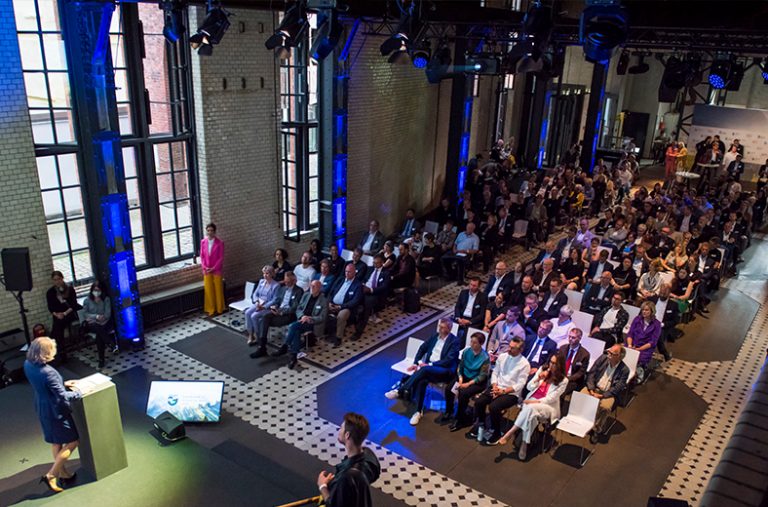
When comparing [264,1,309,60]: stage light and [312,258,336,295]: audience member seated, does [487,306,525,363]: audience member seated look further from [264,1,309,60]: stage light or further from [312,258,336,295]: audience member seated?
[264,1,309,60]: stage light

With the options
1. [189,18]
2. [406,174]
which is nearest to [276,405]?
[189,18]

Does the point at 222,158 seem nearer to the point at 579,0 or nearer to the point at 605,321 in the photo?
the point at 605,321

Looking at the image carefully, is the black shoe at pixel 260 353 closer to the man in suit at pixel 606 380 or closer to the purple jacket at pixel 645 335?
the man in suit at pixel 606 380

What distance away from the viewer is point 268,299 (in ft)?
31.2

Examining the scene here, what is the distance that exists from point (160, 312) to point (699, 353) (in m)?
8.39

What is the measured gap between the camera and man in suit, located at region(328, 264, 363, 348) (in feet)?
31.5

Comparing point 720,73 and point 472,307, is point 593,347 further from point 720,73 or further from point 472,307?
point 720,73

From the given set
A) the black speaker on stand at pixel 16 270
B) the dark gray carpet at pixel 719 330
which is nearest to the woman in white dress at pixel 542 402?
the dark gray carpet at pixel 719 330

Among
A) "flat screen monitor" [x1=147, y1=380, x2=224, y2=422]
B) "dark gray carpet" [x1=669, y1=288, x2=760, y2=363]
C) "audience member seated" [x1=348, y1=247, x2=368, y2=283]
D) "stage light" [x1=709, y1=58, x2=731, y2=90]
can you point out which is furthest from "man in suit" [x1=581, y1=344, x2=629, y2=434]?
"stage light" [x1=709, y1=58, x2=731, y2=90]

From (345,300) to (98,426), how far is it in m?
4.53

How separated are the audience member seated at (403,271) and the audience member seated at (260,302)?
90.0 inches

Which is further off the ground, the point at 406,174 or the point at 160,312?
the point at 406,174

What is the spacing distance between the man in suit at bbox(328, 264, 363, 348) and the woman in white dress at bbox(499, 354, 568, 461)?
3.30m

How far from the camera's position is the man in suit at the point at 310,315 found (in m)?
8.99
